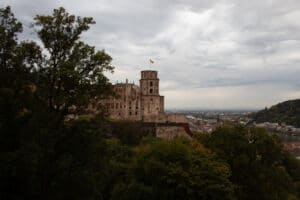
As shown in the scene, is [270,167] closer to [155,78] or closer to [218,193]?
[218,193]

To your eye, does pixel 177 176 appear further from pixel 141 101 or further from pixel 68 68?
pixel 141 101

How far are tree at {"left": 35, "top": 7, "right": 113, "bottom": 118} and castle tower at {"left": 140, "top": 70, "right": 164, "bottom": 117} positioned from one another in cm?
6674

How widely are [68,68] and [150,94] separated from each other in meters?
69.1

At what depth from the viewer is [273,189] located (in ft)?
88.6

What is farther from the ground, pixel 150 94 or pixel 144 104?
pixel 150 94

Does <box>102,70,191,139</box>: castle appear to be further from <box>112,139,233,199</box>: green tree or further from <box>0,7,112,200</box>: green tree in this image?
<box>0,7,112,200</box>: green tree

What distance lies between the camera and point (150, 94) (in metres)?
85.2

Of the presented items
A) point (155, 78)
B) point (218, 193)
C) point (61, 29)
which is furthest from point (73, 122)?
point (155, 78)

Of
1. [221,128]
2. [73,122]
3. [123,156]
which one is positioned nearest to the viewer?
[73,122]

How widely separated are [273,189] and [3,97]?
62.4 feet

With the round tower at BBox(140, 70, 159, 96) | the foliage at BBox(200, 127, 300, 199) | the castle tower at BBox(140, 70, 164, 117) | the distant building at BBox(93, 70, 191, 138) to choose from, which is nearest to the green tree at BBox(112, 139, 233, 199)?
the foliage at BBox(200, 127, 300, 199)

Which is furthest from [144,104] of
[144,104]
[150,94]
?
[150,94]

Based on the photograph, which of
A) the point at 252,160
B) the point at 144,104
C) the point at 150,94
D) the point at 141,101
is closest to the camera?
the point at 252,160

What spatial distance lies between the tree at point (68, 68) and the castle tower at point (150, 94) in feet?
219
